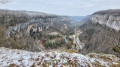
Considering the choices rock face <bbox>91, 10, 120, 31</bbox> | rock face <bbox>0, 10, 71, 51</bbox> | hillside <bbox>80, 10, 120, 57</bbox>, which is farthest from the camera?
rock face <bbox>91, 10, 120, 31</bbox>

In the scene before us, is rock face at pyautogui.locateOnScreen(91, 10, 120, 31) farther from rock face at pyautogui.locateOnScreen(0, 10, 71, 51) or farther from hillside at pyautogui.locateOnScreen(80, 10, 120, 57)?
rock face at pyautogui.locateOnScreen(0, 10, 71, 51)

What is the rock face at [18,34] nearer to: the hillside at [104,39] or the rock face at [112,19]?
the hillside at [104,39]

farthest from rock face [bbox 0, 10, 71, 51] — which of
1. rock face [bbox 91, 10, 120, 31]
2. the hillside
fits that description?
rock face [bbox 91, 10, 120, 31]

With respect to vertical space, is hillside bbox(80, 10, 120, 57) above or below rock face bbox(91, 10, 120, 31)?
below

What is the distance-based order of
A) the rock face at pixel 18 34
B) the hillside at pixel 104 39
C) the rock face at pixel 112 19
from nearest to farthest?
1. the rock face at pixel 18 34
2. the hillside at pixel 104 39
3. the rock face at pixel 112 19

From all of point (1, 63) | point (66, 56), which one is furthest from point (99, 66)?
point (1, 63)

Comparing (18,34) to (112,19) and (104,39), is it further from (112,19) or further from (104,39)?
(112,19)

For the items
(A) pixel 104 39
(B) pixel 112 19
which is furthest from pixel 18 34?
(B) pixel 112 19

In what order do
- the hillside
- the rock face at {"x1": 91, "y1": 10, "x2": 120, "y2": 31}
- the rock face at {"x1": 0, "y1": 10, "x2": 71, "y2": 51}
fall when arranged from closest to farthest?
the rock face at {"x1": 0, "y1": 10, "x2": 71, "y2": 51}
the hillside
the rock face at {"x1": 91, "y1": 10, "x2": 120, "y2": 31}

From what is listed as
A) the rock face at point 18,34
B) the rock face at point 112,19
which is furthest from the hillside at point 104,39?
the rock face at point 18,34

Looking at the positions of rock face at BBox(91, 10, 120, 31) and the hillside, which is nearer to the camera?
the hillside

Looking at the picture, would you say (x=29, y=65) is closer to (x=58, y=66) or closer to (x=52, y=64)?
(x=52, y=64)

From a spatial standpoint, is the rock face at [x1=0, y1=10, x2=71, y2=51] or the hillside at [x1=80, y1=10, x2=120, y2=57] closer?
the rock face at [x1=0, y1=10, x2=71, y2=51]
